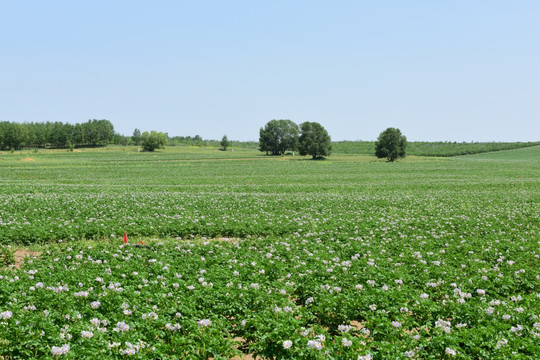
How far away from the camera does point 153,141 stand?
5389 inches

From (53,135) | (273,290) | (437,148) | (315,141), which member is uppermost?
(53,135)

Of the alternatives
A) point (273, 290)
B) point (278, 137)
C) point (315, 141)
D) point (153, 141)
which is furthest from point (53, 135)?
point (273, 290)

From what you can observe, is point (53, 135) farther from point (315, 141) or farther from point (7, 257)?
point (7, 257)

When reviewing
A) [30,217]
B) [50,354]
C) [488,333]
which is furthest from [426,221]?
[30,217]

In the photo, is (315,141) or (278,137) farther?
(278,137)

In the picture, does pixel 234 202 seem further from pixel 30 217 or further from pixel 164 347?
pixel 164 347

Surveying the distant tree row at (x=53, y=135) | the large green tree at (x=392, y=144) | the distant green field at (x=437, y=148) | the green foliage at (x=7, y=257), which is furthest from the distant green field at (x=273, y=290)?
the distant tree row at (x=53, y=135)

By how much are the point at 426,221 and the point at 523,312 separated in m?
10.8

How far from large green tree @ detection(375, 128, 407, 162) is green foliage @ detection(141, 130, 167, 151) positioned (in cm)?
8113

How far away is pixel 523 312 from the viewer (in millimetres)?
7098

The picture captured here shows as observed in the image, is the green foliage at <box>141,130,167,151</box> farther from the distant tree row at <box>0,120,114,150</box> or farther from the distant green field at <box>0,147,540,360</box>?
the distant green field at <box>0,147,540,360</box>

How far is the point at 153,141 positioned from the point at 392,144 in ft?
278

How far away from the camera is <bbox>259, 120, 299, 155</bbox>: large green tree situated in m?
124

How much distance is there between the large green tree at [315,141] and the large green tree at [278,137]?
1845 centimetres
